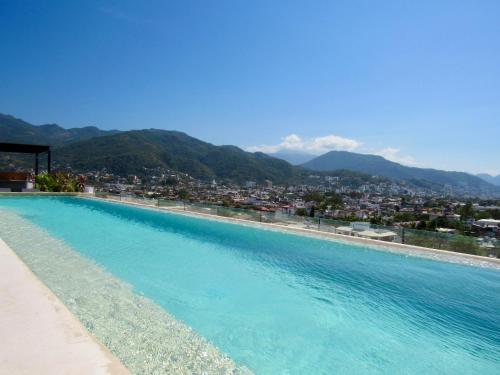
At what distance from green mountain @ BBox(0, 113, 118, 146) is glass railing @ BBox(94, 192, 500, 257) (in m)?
95.1

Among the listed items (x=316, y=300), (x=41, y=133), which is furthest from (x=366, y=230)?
(x=41, y=133)

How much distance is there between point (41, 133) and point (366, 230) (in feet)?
462

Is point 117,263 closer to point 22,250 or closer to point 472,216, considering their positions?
point 22,250

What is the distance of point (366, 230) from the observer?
482 inches

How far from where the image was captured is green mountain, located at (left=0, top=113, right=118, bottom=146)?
321ft

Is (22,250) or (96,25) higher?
(96,25)

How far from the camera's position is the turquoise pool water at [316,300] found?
453cm

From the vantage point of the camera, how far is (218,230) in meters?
14.7

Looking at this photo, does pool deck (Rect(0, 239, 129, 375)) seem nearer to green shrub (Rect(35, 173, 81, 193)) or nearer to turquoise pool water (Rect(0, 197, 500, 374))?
turquoise pool water (Rect(0, 197, 500, 374))

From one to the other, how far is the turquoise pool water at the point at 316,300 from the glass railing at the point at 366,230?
3.70 ft

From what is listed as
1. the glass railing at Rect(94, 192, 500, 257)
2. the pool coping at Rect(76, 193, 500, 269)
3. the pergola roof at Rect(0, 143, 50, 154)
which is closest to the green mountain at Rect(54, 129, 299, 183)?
the pergola roof at Rect(0, 143, 50, 154)

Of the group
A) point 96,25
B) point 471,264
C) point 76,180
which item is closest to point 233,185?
point 76,180

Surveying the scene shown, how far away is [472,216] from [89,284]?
40.0 metres

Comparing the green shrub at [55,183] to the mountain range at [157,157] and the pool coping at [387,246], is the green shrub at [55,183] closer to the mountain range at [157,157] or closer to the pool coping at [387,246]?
the pool coping at [387,246]
